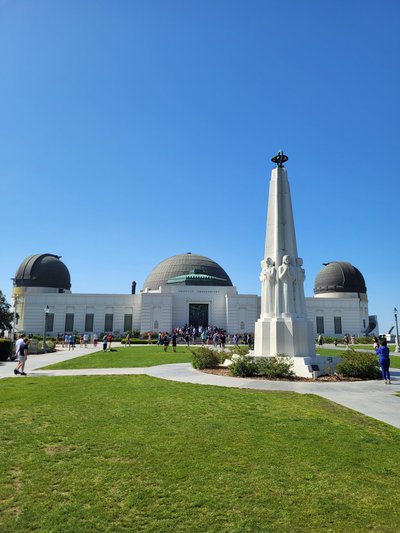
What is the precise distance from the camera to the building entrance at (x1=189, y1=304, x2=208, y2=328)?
174 ft

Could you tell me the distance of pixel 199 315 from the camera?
53500 mm

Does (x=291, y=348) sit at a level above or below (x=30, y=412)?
above

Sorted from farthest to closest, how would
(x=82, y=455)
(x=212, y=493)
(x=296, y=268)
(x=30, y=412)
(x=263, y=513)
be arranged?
(x=296, y=268), (x=30, y=412), (x=82, y=455), (x=212, y=493), (x=263, y=513)

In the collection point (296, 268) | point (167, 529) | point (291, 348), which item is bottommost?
point (167, 529)

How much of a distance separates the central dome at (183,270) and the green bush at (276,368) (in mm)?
44278

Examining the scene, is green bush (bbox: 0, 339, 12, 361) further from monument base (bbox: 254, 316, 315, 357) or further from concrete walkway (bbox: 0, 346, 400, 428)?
monument base (bbox: 254, 316, 315, 357)

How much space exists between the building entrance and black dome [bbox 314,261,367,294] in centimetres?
2300

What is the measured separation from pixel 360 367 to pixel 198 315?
132ft

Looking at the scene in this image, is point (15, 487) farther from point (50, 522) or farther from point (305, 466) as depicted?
point (305, 466)

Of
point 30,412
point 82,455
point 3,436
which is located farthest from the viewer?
point 30,412

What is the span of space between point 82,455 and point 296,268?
1348cm

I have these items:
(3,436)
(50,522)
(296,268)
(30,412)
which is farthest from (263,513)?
(296,268)

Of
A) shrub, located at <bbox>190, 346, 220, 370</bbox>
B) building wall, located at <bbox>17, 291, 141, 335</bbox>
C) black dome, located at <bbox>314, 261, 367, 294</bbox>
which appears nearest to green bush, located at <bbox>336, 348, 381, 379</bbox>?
shrub, located at <bbox>190, 346, 220, 370</bbox>

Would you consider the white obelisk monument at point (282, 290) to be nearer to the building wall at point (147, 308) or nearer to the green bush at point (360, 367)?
the green bush at point (360, 367)
